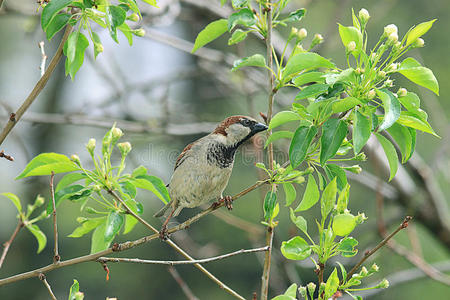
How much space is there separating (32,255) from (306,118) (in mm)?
9271

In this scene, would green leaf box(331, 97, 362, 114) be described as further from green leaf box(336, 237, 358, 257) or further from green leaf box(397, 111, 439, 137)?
green leaf box(336, 237, 358, 257)

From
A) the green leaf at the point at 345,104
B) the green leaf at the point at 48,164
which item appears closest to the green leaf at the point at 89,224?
the green leaf at the point at 48,164

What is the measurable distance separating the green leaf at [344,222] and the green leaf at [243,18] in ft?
2.11

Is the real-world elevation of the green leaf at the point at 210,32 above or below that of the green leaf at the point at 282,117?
above

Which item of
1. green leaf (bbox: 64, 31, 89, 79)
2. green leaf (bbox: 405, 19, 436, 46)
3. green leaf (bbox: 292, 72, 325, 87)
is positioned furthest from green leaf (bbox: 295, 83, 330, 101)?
green leaf (bbox: 64, 31, 89, 79)

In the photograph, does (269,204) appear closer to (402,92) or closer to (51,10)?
(402,92)

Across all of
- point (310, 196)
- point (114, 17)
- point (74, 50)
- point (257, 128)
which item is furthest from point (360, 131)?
point (257, 128)

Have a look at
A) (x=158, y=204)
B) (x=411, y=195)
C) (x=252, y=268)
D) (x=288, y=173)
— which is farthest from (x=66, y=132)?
(x=288, y=173)

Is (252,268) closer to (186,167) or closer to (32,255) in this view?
(32,255)

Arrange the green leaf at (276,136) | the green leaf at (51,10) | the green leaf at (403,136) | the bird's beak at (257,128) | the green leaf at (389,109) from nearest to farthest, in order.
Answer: the green leaf at (389,109) < the green leaf at (51,10) < the green leaf at (403,136) < the green leaf at (276,136) < the bird's beak at (257,128)

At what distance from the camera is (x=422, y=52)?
31.0 feet

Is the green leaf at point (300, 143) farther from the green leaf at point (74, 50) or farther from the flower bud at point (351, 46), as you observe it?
the green leaf at point (74, 50)

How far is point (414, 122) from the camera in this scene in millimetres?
1490

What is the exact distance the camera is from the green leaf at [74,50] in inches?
59.6
